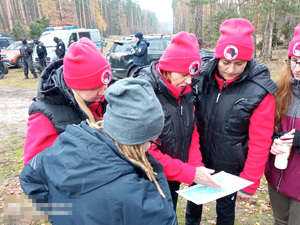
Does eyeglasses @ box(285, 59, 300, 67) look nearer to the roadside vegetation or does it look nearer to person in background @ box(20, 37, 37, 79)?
the roadside vegetation

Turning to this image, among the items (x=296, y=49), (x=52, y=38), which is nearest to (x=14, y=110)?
(x=52, y=38)

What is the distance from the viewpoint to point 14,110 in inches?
323

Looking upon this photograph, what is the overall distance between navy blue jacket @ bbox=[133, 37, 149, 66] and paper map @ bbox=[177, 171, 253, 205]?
758cm

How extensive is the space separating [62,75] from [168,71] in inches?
33.8

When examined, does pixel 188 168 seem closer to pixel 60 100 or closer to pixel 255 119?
pixel 255 119

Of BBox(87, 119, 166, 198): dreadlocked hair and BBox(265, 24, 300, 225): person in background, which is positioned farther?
BBox(265, 24, 300, 225): person in background

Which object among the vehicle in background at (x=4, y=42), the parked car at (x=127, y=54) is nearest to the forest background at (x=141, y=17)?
the parked car at (x=127, y=54)

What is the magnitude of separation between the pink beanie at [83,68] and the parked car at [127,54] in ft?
27.1

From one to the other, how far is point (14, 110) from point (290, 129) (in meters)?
8.53

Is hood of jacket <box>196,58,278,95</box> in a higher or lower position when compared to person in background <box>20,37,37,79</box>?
higher

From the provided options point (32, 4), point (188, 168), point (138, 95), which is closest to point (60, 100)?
point (138, 95)

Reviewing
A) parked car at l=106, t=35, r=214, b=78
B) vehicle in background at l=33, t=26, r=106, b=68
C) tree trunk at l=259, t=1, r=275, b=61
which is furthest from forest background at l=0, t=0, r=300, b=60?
vehicle in background at l=33, t=26, r=106, b=68

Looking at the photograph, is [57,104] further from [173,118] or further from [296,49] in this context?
[296,49]

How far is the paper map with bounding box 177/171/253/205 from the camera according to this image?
179 centimetres
